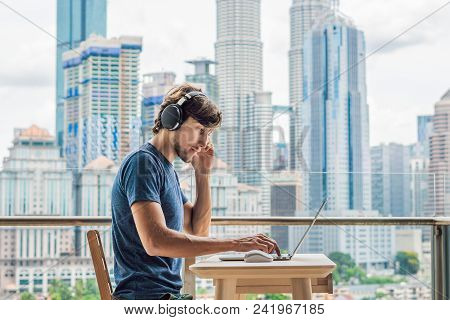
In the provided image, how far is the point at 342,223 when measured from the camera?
2234 mm

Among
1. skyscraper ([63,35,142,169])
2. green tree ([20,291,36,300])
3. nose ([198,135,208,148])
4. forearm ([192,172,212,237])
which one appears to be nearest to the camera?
nose ([198,135,208,148])

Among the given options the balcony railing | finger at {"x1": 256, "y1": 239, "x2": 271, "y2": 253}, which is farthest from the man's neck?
the balcony railing

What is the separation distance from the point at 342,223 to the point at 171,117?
3.26ft

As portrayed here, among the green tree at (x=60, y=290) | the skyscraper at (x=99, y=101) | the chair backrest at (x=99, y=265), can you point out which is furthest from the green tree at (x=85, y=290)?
the chair backrest at (x=99, y=265)

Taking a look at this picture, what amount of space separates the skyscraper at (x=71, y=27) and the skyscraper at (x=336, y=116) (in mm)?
704

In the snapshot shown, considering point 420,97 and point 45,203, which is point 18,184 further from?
point 420,97

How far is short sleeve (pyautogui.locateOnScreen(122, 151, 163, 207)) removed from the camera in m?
1.27

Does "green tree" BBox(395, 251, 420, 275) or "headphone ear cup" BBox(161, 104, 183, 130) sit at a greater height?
"headphone ear cup" BBox(161, 104, 183, 130)

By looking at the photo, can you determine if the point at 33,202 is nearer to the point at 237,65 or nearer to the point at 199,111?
the point at 237,65

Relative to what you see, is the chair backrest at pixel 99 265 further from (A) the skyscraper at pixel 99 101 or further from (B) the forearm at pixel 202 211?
(A) the skyscraper at pixel 99 101

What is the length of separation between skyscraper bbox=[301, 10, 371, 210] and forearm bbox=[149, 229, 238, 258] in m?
1.02

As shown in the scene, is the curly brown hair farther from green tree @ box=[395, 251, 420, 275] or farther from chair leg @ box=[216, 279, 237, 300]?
green tree @ box=[395, 251, 420, 275]

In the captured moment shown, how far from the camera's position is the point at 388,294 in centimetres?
207

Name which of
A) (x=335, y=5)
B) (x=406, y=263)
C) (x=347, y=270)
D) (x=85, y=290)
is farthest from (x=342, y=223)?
(x=85, y=290)
